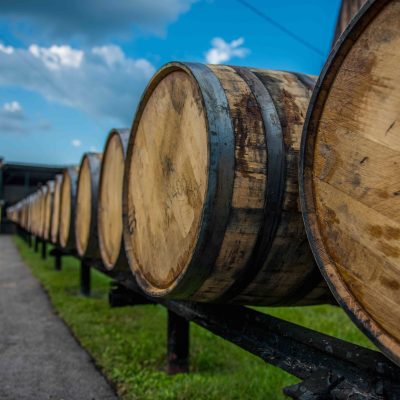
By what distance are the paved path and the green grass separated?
12cm

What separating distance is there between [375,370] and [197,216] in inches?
32.7

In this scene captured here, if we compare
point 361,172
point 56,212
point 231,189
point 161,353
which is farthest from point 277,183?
point 56,212

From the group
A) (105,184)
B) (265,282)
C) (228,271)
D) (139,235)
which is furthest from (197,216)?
(105,184)

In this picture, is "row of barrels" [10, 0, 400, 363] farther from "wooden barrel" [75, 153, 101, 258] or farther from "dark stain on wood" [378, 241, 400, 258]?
"wooden barrel" [75, 153, 101, 258]

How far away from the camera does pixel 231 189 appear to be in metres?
1.85

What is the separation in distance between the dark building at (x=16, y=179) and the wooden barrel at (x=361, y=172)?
101ft

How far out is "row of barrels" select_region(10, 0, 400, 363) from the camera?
50.4 inches

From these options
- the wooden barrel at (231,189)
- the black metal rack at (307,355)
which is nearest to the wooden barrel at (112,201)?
the black metal rack at (307,355)

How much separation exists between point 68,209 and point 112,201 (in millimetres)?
2530

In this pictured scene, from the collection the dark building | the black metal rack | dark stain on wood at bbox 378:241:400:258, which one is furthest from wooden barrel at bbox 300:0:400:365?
the dark building

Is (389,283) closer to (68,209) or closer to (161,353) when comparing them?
(161,353)

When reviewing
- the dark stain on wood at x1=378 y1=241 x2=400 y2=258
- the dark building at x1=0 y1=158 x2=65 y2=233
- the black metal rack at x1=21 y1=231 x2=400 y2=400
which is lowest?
the black metal rack at x1=21 y1=231 x2=400 y2=400

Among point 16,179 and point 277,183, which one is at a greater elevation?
point 16,179

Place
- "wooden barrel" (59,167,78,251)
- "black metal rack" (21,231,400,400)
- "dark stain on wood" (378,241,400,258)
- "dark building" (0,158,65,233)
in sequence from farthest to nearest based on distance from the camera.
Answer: "dark building" (0,158,65,233) → "wooden barrel" (59,167,78,251) → "black metal rack" (21,231,400,400) → "dark stain on wood" (378,241,400,258)
